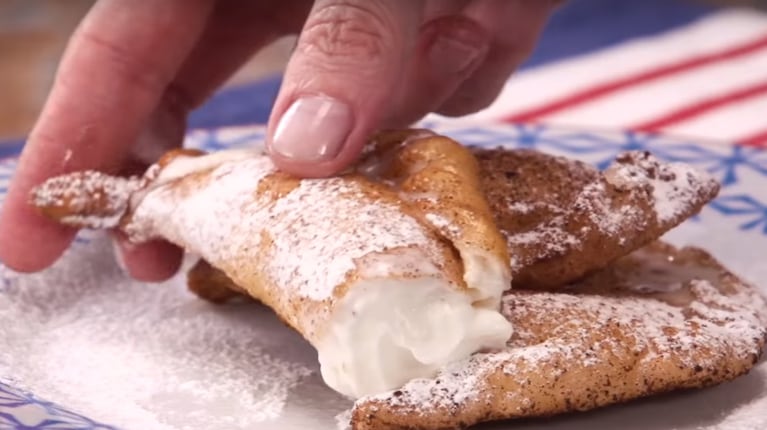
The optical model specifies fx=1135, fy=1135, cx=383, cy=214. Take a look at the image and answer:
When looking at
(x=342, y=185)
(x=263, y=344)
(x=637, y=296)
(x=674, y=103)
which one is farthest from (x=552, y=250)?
(x=674, y=103)

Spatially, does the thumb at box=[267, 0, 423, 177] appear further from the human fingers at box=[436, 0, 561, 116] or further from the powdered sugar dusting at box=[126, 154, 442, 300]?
the human fingers at box=[436, 0, 561, 116]

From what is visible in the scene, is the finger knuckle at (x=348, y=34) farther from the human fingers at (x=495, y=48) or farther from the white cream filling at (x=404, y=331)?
the human fingers at (x=495, y=48)

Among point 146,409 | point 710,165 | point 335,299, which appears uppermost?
point 710,165

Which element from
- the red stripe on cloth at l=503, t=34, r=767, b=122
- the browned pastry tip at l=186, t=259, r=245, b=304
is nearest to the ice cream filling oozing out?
the browned pastry tip at l=186, t=259, r=245, b=304

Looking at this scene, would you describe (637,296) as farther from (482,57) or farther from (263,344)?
(482,57)

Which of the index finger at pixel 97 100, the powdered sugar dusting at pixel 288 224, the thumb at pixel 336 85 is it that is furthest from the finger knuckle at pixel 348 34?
the index finger at pixel 97 100

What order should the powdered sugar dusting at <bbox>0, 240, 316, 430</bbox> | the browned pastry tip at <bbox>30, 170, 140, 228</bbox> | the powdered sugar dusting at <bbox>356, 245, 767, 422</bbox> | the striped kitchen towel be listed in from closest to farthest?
the powdered sugar dusting at <bbox>356, 245, 767, 422</bbox>
the powdered sugar dusting at <bbox>0, 240, 316, 430</bbox>
the browned pastry tip at <bbox>30, 170, 140, 228</bbox>
the striped kitchen towel
